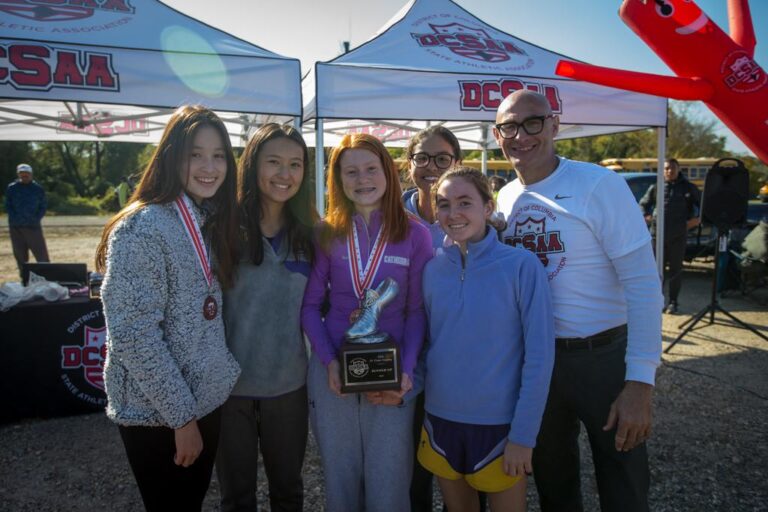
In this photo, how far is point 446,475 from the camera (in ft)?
6.37

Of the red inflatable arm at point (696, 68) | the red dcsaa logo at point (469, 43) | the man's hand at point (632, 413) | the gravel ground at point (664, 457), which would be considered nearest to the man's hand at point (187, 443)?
the gravel ground at point (664, 457)

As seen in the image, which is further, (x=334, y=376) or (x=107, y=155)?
(x=107, y=155)

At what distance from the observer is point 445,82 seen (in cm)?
495

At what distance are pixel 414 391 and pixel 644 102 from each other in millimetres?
5397

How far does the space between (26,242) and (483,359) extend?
11.0 metres

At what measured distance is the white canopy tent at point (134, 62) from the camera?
3.83 metres

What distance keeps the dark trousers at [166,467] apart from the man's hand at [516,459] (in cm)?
112

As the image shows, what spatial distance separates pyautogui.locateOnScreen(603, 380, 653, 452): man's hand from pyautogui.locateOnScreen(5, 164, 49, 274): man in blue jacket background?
36.3 feet

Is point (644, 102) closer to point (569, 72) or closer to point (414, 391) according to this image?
point (569, 72)

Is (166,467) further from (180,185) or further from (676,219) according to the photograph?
(676,219)

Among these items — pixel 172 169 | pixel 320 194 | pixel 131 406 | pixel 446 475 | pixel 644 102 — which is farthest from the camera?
pixel 644 102

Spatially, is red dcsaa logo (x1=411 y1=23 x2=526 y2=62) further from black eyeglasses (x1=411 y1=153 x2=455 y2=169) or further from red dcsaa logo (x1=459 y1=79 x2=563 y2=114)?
black eyeglasses (x1=411 y1=153 x2=455 y2=169)

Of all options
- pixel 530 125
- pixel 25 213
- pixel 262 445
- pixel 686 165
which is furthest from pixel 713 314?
pixel 686 165

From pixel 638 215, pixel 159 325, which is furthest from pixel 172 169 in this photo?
pixel 638 215
